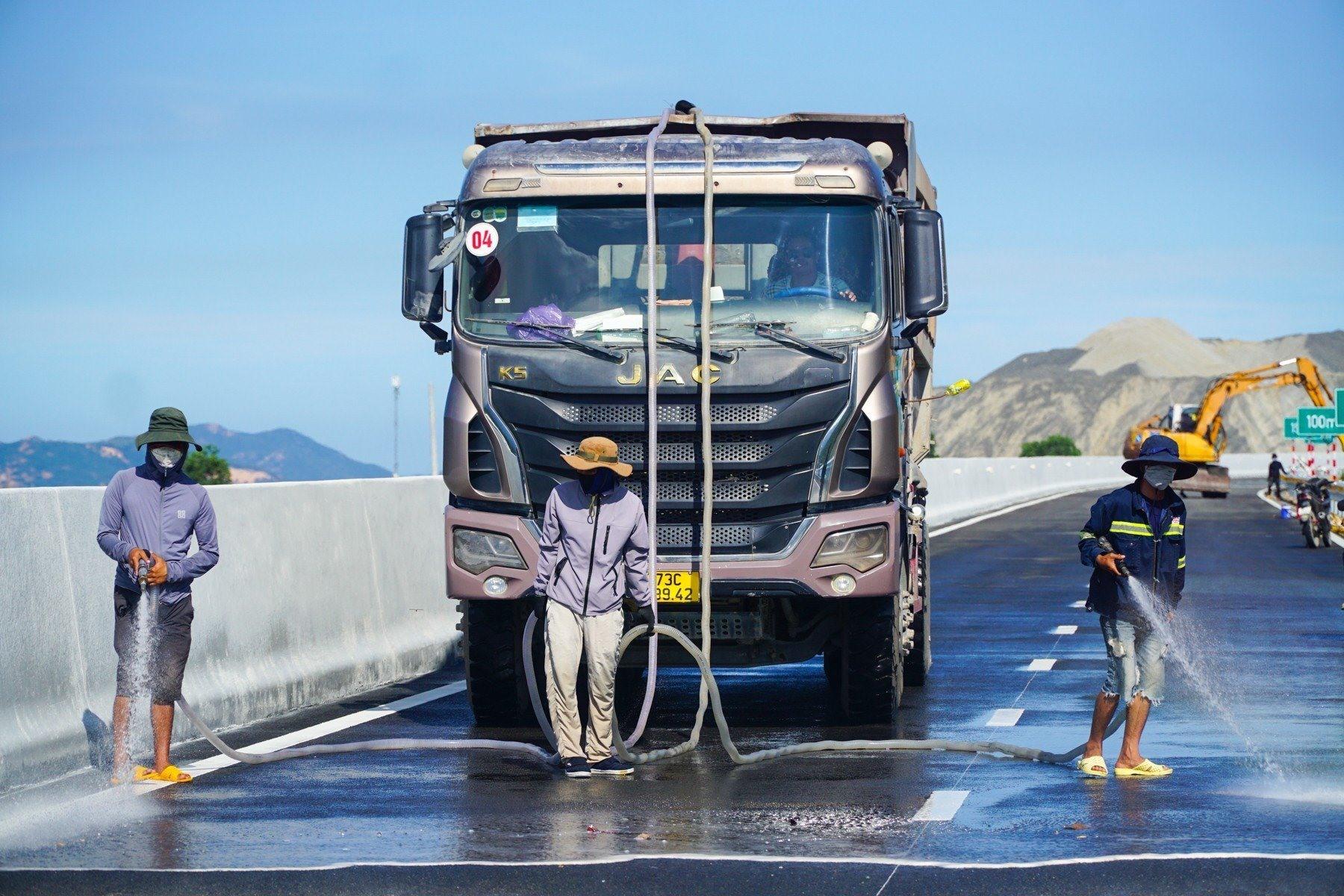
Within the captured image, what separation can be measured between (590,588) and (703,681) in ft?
3.14

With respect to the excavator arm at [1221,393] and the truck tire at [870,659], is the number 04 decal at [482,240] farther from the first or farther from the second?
the excavator arm at [1221,393]

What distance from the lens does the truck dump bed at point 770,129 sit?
502 inches

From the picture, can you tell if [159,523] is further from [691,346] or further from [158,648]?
[691,346]

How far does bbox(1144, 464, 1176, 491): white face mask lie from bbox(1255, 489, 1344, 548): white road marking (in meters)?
26.3

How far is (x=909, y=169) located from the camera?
14125mm

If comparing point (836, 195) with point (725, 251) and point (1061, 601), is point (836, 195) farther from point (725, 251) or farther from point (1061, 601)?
point (1061, 601)

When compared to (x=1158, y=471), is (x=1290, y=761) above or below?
below

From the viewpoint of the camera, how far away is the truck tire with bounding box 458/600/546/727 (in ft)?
39.7

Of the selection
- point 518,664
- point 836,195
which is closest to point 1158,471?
point 836,195

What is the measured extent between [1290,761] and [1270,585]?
15.1 m

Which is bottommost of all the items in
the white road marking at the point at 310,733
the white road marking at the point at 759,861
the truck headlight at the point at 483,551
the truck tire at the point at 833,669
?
the white road marking at the point at 310,733

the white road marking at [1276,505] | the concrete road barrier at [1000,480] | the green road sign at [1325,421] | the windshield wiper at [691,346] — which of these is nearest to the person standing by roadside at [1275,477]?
the white road marking at [1276,505]

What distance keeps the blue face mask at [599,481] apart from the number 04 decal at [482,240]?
1.70 meters

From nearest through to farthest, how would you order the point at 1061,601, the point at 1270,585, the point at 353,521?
the point at 353,521 → the point at 1061,601 → the point at 1270,585
